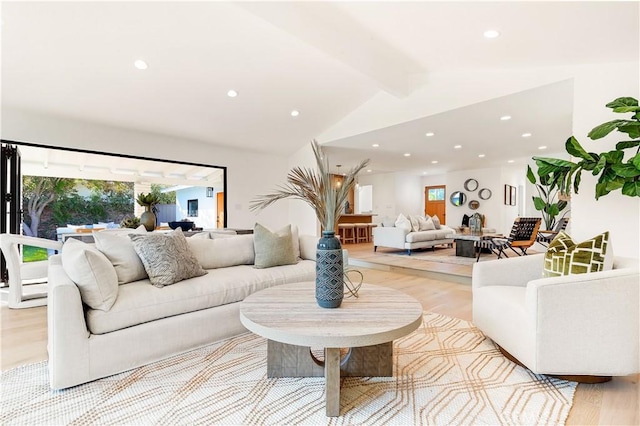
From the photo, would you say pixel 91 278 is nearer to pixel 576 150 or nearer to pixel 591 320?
pixel 591 320

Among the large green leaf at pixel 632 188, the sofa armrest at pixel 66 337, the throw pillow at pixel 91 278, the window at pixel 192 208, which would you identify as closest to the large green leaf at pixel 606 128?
the large green leaf at pixel 632 188

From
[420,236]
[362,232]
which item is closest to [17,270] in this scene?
[420,236]

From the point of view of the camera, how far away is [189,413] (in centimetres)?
157

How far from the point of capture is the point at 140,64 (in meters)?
3.50

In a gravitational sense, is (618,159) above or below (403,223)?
above

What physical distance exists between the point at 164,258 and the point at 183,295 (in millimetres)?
343

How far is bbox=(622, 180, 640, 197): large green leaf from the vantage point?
7.68 feet

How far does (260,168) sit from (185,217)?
188 centimetres

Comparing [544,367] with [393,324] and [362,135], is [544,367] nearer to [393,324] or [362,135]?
[393,324]

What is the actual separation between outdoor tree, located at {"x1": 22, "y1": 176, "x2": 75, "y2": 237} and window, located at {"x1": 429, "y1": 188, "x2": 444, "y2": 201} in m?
10.6

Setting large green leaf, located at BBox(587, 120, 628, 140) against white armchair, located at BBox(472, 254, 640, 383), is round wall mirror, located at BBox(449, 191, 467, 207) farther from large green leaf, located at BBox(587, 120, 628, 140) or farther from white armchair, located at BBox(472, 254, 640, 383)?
white armchair, located at BBox(472, 254, 640, 383)

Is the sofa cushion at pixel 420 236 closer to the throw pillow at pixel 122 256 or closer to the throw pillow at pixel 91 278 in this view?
the throw pillow at pixel 122 256

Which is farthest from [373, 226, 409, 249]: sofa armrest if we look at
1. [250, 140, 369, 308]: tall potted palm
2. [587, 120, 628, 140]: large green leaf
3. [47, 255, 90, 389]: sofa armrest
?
[47, 255, 90, 389]: sofa armrest

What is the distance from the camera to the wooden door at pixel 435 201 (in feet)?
37.2
